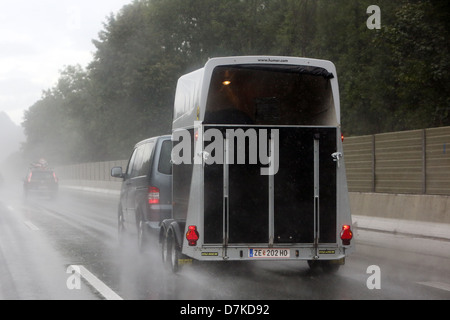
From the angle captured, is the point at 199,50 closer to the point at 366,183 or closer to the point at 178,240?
the point at 366,183

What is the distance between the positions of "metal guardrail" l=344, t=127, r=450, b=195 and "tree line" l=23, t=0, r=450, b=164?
416 inches

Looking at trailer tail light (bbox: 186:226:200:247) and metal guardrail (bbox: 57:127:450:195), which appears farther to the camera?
metal guardrail (bbox: 57:127:450:195)

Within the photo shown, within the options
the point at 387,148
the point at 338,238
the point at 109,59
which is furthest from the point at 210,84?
the point at 109,59

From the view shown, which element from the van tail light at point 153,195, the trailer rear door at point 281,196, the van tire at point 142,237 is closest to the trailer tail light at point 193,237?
the trailer rear door at point 281,196

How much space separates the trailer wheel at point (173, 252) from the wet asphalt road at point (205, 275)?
0.14 metres

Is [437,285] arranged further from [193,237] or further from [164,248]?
[164,248]

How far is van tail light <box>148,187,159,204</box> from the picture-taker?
14195 millimetres

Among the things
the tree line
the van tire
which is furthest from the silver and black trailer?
the tree line

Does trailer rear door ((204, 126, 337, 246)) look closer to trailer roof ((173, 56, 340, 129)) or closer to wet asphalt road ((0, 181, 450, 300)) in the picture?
trailer roof ((173, 56, 340, 129))

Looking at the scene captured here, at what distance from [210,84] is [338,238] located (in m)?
2.79

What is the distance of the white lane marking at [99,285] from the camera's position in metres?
9.42

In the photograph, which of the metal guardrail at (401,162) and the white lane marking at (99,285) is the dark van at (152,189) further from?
the metal guardrail at (401,162)

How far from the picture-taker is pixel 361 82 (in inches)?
1874

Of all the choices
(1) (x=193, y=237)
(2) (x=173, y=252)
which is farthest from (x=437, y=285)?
(2) (x=173, y=252)
